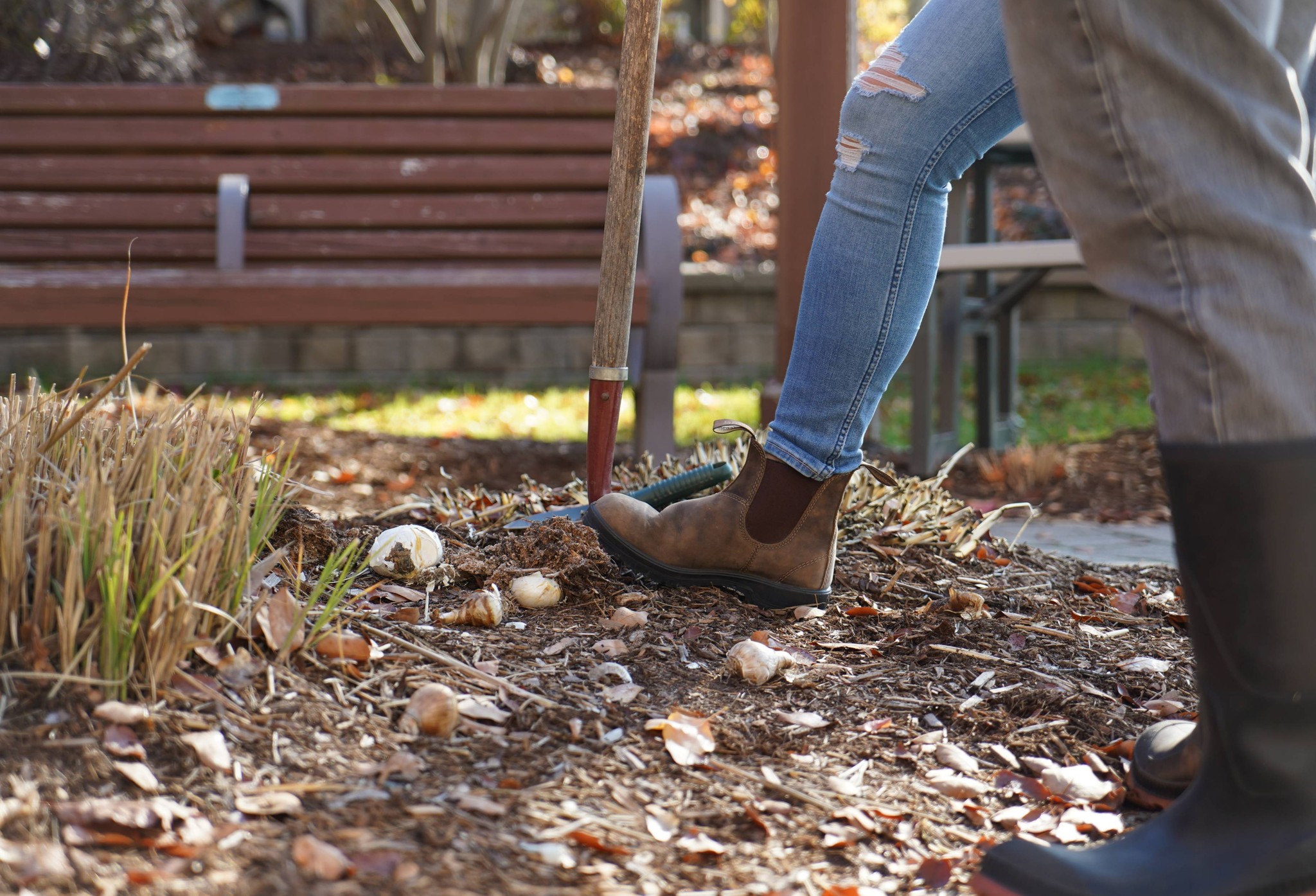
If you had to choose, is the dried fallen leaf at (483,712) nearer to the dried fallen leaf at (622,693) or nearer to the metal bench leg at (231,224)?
the dried fallen leaf at (622,693)

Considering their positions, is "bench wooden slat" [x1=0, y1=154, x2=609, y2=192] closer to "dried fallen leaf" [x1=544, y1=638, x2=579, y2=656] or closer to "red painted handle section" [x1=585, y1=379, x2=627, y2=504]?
"red painted handle section" [x1=585, y1=379, x2=627, y2=504]

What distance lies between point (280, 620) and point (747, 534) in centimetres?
73

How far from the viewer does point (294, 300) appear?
11.0 ft

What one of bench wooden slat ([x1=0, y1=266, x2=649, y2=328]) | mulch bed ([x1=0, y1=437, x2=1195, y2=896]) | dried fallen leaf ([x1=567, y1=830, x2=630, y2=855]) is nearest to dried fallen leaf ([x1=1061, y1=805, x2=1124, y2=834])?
mulch bed ([x1=0, y1=437, x2=1195, y2=896])

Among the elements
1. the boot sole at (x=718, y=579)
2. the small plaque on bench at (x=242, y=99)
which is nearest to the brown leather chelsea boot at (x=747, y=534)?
the boot sole at (x=718, y=579)

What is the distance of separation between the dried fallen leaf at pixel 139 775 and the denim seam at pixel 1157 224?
109cm

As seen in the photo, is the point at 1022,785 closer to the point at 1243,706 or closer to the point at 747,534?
the point at 1243,706

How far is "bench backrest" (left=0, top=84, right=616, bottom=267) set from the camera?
4188 mm

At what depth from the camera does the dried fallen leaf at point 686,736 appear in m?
1.35

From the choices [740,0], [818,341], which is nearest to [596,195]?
[818,341]

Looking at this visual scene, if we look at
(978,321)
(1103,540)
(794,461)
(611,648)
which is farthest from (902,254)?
(978,321)

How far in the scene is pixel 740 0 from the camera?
11.2 m

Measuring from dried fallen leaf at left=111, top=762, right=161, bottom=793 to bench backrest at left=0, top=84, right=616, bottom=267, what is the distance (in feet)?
10.5

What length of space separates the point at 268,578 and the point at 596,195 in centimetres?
290
